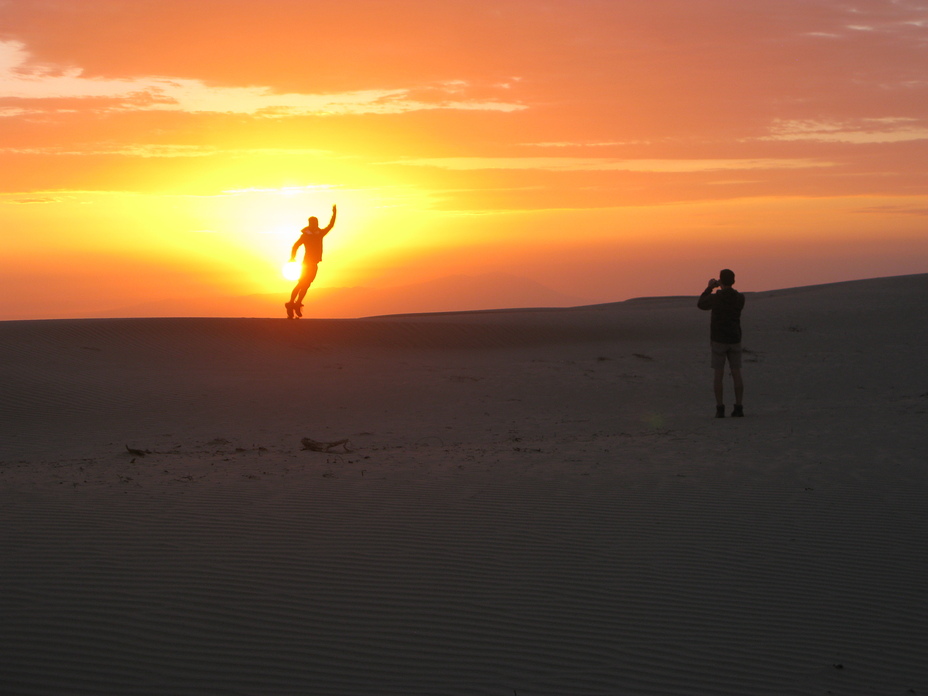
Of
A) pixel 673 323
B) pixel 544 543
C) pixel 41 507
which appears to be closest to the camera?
pixel 544 543

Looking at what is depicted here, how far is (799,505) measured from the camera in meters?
6.87

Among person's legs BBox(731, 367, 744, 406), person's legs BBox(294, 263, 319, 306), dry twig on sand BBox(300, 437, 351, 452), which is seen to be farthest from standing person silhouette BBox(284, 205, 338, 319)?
person's legs BBox(731, 367, 744, 406)

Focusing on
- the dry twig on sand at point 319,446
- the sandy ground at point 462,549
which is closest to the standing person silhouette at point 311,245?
the sandy ground at point 462,549

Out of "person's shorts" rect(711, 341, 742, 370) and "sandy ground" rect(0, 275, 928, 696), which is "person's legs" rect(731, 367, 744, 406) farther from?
"sandy ground" rect(0, 275, 928, 696)

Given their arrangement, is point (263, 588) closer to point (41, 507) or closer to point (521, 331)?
point (41, 507)

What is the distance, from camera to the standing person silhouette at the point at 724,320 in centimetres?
1134

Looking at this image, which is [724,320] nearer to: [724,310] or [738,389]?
[724,310]

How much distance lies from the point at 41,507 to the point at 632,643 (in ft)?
16.5

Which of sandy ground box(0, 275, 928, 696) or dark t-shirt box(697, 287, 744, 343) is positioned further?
dark t-shirt box(697, 287, 744, 343)

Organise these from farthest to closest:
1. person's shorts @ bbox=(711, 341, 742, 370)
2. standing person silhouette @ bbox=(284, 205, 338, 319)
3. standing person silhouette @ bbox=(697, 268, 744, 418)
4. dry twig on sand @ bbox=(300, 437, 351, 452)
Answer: standing person silhouette @ bbox=(284, 205, 338, 319) → person's shorts @ bbox=(711, 341, 742, 370) → standing person silhouette @ bbox=(697, 268, 744, 418) → dry twig on sand @ bbox=(300, 437, 351, 452)

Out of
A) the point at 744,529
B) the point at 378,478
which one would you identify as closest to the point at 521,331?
the point at 378,478

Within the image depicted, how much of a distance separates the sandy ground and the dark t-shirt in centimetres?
131

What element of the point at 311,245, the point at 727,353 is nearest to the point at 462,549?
the point at 727,353

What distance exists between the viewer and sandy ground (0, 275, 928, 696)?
419 centimetres
